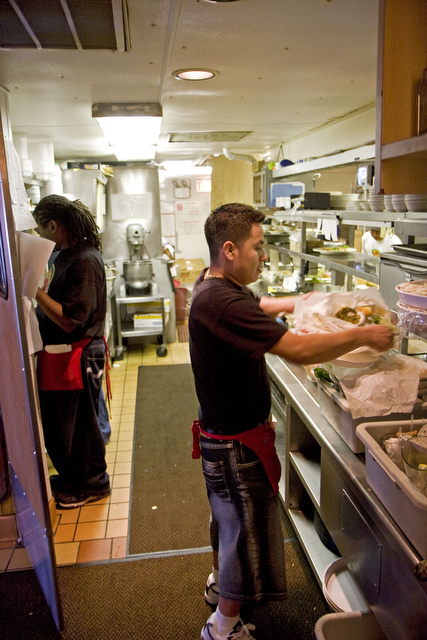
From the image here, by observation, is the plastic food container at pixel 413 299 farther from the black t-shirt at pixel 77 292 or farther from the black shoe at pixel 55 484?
the black shoe at pixel 55 484

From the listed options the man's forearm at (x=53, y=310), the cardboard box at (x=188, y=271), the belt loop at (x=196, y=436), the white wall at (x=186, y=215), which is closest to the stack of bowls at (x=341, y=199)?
the man's forearm at (x=53, y=310)

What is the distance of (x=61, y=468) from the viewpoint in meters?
3.00

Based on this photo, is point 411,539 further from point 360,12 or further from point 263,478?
point 360,12

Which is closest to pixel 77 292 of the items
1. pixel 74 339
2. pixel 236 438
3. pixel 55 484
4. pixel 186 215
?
pixel 74 339

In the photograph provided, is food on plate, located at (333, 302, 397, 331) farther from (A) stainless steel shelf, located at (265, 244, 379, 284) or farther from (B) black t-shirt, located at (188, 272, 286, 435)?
(A) stainless steel shelf, located at (265, 244, 379, 284)

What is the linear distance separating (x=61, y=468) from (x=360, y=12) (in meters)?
2.84

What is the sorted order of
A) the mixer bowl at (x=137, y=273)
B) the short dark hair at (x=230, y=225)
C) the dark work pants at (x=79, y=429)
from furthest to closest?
the mixer bowl at (x=137, y=273) < the dark work pants at (x=79, y=429) < the short dark hair at (x=230, y=225)

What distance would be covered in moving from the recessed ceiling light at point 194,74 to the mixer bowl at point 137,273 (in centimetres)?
360

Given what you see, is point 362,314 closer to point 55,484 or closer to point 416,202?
point 416,202

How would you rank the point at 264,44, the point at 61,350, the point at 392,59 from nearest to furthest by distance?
1. the point at 392,59
2. the point at 264,44
3. the point at 61,350

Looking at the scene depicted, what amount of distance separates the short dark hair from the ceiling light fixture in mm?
1807

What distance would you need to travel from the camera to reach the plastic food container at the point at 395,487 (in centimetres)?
126

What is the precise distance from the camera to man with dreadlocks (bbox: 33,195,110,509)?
275 centimetres

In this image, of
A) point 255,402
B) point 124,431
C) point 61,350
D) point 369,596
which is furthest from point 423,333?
point 124,431
